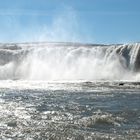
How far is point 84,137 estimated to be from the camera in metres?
14.4

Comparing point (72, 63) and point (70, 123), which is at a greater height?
point (72, 63)

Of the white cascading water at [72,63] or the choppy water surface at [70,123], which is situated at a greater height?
the white cascading water at [72,63]

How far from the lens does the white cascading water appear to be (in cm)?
6689

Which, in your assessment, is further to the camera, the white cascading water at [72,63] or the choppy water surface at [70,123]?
the white cascading water at [72,63]

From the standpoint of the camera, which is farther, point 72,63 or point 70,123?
point 72,63

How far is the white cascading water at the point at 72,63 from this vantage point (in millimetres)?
66894

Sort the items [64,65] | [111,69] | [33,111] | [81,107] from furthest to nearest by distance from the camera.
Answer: [64,65], [111,69], [81,107], [33,111]

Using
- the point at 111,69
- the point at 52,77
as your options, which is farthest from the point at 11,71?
the point at 111,69

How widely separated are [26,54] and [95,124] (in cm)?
6699

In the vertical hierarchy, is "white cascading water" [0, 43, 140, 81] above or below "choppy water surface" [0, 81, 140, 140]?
above

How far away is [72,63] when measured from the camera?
7588 cm

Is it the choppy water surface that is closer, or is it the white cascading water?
the choppy water surface

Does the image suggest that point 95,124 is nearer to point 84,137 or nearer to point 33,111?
point 84,137

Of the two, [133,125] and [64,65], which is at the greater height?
[64,65]
